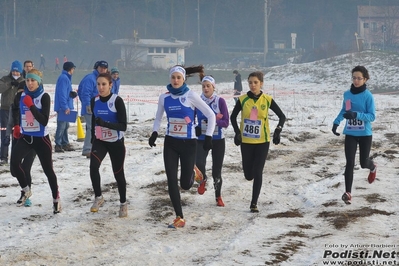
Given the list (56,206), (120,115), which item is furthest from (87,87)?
(120,115)

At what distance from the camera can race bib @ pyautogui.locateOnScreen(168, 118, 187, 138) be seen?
822cm

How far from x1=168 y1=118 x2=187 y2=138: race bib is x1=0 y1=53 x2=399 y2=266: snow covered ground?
3.59ft

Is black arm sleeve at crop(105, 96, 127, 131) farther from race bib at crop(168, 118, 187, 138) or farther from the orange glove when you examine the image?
the orange glove

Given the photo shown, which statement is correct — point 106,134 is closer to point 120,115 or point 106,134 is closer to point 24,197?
point 120,115

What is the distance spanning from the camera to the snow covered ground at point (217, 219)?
22.4ft

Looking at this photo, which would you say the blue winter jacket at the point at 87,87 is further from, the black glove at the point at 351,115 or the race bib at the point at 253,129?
the black glove at the point at 351,115

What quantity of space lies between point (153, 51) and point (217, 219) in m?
76.5

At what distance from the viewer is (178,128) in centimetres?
823

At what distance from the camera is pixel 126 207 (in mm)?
8711

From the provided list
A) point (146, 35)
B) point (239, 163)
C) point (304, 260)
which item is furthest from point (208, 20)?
point (304, 260)

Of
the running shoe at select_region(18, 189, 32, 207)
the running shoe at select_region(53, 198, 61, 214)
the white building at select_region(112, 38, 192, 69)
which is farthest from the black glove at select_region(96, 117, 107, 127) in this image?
the white building at select_region(112, 38, 192, 69)

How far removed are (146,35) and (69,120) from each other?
86521 millimetres

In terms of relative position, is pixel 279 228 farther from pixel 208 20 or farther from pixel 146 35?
pixel 208 20

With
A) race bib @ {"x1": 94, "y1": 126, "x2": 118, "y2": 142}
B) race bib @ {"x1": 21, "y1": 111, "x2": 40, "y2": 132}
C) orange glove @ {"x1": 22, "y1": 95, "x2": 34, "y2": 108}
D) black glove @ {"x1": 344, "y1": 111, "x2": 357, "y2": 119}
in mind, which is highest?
orange glove @ {"x1": 22, "y1": 95, "x2": 34, "y2": 108}
